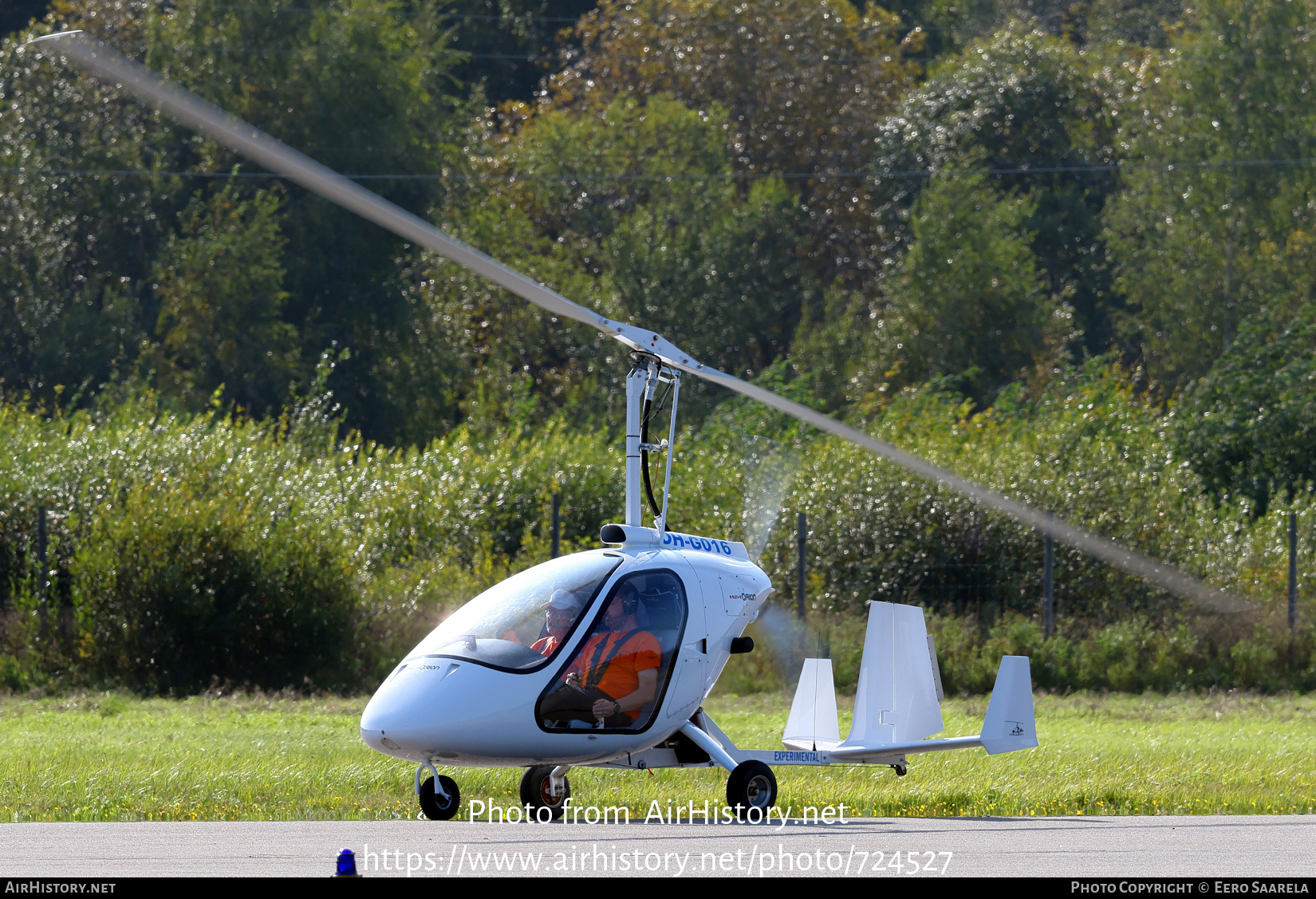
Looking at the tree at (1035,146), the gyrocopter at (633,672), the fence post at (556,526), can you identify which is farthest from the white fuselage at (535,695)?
the tree at (1035,146)

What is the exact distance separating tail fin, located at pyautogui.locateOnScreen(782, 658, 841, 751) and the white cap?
2110 mm

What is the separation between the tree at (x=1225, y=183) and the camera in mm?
41625

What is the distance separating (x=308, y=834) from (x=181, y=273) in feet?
103

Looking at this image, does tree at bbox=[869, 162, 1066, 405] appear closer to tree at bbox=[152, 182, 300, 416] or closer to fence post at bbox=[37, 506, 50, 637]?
tree at bbox=[152, 182, 300, 416]

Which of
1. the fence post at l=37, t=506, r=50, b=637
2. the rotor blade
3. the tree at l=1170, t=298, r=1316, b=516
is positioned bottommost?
the fence post at l=37, t=506, r=50, b=637

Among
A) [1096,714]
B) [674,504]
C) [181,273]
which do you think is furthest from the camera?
[181,273]

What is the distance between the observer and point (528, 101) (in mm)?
56906

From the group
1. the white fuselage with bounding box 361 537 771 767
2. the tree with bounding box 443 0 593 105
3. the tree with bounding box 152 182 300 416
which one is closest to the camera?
the white fuselage with bounding box 361 537 771 767

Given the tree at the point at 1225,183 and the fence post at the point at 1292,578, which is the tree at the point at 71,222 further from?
the fence post at the point at 1292,578

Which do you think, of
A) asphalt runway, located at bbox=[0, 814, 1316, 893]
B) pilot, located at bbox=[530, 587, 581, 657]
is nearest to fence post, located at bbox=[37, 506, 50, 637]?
asphalt runway, located at bbox=[0, 814, 1316, 893]

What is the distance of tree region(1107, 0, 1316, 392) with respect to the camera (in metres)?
41.6

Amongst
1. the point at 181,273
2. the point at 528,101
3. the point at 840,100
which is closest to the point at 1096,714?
the point at 181,273

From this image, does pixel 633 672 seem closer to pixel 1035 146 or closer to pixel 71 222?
pixel 71 222

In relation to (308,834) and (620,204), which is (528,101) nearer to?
(620,204)
